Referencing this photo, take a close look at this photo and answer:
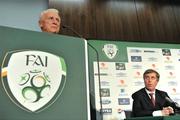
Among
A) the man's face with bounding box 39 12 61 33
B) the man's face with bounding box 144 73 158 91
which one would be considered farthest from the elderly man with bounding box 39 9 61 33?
the man's face with bounding box 144 73 158 91

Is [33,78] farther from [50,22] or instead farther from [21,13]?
[21,13]

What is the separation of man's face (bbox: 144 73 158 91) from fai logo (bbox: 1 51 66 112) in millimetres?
1902

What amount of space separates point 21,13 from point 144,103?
178cm

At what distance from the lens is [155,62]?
2.89 meters

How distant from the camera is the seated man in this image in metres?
2.49

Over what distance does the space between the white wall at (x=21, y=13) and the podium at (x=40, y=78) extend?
208 centimetres

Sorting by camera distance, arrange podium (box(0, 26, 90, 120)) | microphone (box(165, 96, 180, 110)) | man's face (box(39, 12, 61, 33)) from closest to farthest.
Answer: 1. podium (box(0, 26, 90, 120))
2. man's face (box(39, 12, 61, 33))
3. microphone (box(165, 96, 180, 110))

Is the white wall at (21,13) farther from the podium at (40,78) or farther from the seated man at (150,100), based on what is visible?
the podium at (40,78)

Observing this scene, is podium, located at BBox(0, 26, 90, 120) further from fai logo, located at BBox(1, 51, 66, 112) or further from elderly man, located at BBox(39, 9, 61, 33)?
elderly man, located at BBox(39, 9, 61, 33)

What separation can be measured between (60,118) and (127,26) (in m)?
2.54

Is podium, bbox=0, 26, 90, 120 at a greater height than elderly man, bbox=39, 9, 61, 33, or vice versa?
elderly man, bbox=39, 9, 61, 33

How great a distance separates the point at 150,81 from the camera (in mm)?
2768

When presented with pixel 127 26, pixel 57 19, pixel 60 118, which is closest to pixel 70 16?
pixel 127 26

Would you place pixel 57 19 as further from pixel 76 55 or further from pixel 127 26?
pixel 127 26
